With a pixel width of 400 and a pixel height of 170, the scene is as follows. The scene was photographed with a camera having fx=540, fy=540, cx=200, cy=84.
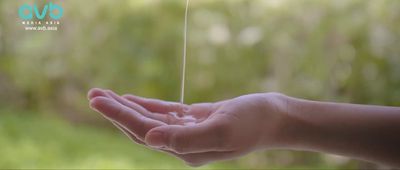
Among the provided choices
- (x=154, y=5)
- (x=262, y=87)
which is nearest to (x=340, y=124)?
(x=262, y=87)

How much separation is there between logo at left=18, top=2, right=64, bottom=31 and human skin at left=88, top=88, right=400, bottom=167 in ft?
1.64

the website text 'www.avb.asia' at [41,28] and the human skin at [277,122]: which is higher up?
the website text 'www.avb.asia' at [41,28]

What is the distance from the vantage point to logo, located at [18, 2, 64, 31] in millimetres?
1220

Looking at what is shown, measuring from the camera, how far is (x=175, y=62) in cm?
140

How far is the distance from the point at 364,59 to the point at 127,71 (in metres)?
0.60

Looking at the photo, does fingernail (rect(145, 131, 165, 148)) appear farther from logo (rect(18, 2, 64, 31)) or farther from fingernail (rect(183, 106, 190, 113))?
logo (rect(18, 2, 64, 31))

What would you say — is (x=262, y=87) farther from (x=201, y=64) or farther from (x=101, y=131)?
(x=101, y=131)

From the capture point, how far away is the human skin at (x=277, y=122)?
0.72m

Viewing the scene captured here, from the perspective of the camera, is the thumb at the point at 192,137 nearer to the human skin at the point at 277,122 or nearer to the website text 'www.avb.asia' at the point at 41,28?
the human skin at the point at 277,122

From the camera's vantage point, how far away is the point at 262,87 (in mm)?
1400

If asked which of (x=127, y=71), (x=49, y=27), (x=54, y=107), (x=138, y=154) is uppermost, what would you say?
(x=49, y=27)

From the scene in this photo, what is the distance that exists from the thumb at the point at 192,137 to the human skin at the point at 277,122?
2 cm

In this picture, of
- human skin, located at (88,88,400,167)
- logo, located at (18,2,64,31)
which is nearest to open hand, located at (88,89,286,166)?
human skin, located at (88,88,400,167)

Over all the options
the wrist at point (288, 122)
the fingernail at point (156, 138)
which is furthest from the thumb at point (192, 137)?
the wrist at point (288, 122)
